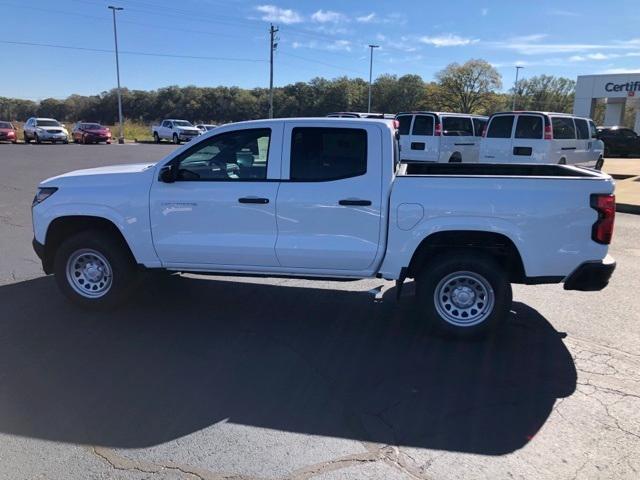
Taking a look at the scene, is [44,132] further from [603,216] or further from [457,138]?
[603,216]

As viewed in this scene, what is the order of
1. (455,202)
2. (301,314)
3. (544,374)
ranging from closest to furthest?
(544,374) → (455,202) → (301,314)

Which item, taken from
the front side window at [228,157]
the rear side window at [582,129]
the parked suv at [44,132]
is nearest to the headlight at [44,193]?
the front side window at [228,157]

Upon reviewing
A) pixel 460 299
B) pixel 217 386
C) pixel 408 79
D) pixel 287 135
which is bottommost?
pixel 217 386

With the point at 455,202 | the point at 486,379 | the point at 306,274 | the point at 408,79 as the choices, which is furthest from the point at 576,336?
the point at 408,79

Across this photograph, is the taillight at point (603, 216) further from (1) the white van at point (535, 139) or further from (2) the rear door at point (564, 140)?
(2) the rear door at point (564, 140)

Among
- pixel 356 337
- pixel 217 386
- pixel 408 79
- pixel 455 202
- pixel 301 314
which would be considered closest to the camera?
pixel 217 386

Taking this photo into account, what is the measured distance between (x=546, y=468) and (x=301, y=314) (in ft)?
9.48

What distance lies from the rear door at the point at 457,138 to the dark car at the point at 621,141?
15828 mm

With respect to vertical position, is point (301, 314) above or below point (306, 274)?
below

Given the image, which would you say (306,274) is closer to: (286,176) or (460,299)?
(286,176)

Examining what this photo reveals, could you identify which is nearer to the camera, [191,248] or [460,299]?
[460,299]

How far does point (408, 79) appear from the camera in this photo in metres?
88.8

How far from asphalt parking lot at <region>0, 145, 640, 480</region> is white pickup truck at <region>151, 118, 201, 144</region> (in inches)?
1481

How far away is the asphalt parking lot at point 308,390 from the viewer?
305cm
